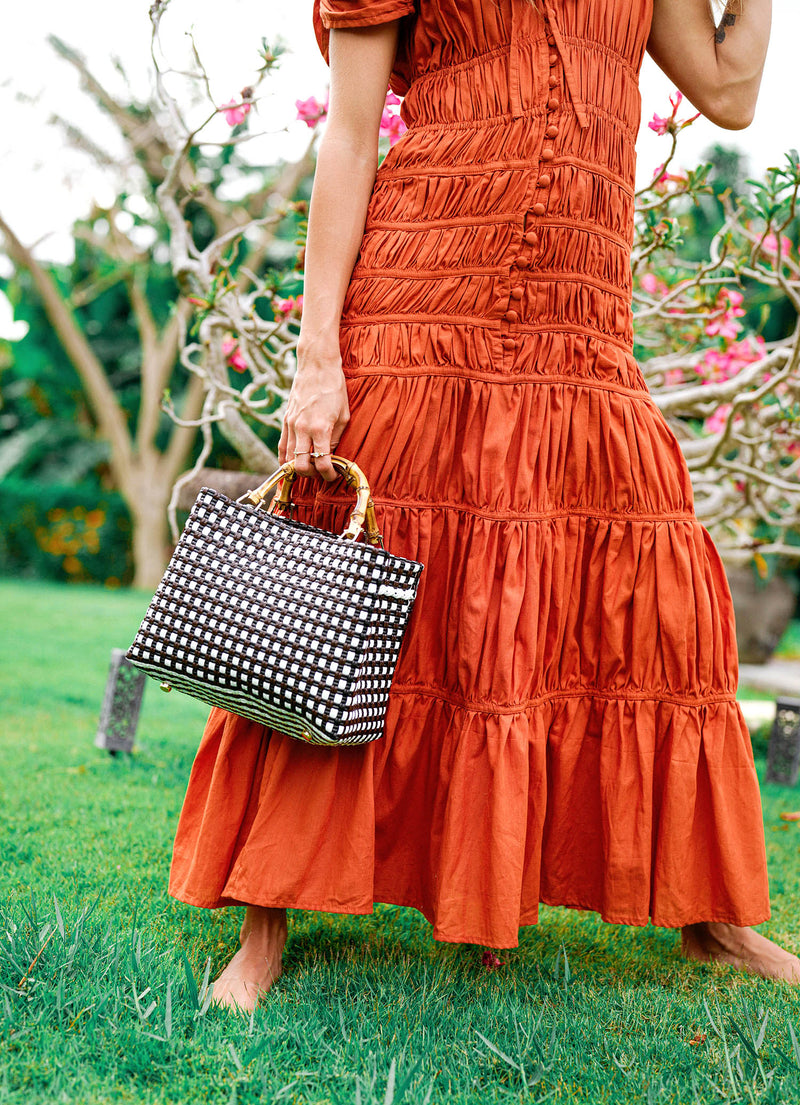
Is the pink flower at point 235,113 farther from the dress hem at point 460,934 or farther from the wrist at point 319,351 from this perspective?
the dress hem at point 460,934

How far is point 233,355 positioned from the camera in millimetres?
3465

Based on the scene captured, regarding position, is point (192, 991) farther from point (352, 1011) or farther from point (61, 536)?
point (61, 536)

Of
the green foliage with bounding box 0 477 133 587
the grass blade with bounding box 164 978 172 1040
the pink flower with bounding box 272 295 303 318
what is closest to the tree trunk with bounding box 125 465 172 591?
the green foliage with bounding box 0 477 133 587

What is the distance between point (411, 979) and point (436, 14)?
1782 mm

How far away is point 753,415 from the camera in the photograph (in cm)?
362

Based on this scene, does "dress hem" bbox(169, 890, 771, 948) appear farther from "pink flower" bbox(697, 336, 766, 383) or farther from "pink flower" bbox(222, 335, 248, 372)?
"pink flower" bbox(697, 336, 766, 383)

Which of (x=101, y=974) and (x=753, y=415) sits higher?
(x=753, y=415)

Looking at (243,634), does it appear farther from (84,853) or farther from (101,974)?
(84,853)

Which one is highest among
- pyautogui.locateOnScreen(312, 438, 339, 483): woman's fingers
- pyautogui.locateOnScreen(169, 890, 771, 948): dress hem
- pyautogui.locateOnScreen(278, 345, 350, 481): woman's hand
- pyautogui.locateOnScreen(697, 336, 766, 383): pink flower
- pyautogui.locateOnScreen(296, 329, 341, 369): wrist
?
pyautogui.locateOnScreen(697, 336, 766, 383): pink flower

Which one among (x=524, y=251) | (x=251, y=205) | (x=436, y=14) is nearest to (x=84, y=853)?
(x=524, y=251)

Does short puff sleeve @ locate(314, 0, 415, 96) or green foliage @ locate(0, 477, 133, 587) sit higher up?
short puff sleeve @ locate(314, 0, 415, 96)

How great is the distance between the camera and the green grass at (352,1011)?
1.37m

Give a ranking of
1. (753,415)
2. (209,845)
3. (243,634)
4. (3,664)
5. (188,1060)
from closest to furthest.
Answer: (188,1060), (243,634), (209,845), (753,415), (3,664)

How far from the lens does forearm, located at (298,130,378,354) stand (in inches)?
69.5
